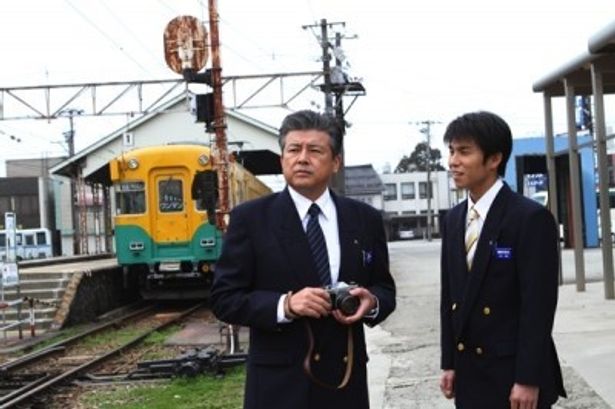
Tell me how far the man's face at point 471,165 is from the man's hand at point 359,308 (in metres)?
0.77

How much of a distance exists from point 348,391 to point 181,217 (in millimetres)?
15597

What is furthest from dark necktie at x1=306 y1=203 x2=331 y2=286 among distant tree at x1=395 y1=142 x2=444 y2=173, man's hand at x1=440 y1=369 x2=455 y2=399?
distant tree at x1=395 y1=142 x2=444 y2=173

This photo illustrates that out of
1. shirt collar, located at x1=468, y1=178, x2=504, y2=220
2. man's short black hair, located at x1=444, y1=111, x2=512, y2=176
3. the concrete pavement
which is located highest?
man's short black hair, located at x1=444, y1=111, x2=512, y2=176

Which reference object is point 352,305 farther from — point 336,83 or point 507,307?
point 336,83

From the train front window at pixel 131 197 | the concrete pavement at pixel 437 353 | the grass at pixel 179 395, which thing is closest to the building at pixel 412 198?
the train front window at pixel 131 197

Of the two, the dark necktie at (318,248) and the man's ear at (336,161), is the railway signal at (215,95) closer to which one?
the man's ear at (336,161)

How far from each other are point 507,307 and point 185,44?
10030mm

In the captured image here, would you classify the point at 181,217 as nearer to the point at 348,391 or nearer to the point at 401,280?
the point at 401,280

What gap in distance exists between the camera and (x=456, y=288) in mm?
3631

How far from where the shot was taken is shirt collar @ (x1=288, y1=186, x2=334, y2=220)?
3.27 metres

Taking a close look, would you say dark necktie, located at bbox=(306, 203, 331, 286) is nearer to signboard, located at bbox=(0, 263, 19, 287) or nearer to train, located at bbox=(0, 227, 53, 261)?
signboard, located at bbox=(0, 263, 19, 287)

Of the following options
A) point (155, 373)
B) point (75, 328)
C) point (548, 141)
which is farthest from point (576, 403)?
point (75, 328)

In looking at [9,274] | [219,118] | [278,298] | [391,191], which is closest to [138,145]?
[9,274]

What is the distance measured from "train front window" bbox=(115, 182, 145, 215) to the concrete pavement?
6254mm
